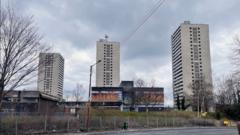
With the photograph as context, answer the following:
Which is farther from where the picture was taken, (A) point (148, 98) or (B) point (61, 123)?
(A) point (148, 98)

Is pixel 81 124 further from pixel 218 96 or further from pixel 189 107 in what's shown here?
pixel 189 107

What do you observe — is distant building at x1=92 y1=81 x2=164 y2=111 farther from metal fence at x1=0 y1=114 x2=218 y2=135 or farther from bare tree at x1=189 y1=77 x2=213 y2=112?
metal fence at x1=0 y1=114 x2=218 y2=135

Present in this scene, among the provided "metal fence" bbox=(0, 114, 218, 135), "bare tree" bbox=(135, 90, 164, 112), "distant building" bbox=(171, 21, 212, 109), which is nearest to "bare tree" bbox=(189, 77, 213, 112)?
"distant building" bbox=(171, 21, 212, 109)

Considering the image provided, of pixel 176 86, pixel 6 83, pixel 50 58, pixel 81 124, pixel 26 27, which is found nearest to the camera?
pixel 6 83

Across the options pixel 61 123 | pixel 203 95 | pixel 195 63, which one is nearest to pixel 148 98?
pixel 203 95

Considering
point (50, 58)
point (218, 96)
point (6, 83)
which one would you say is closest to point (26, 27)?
point (50, 58)

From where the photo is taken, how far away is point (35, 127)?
1105 inches

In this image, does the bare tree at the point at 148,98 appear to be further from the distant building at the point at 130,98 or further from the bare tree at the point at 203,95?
the bare tree at the point at 203,95

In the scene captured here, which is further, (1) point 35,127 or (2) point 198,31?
(2) point 198,31

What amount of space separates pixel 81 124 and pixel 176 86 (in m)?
118

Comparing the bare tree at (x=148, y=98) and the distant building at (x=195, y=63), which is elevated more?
the distant building at (x=195, y=63)

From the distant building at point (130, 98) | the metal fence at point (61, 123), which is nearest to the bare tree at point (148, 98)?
the distant building at point (130, 98)

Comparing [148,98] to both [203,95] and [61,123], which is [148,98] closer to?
[203,95]

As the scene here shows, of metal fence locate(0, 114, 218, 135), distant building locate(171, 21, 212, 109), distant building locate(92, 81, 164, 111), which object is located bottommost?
metal fence locate(0, 114, 218, 135)
